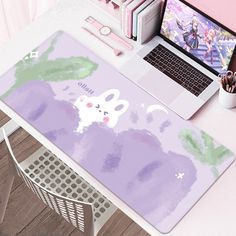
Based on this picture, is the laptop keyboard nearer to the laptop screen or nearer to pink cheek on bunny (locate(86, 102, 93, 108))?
the laptop screen

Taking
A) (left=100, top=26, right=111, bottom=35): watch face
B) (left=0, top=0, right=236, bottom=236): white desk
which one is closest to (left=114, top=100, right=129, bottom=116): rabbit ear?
(left=0, top=0, right=236, bottom=236): white desk

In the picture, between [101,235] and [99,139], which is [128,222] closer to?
[101,235]

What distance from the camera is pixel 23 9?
245 cm

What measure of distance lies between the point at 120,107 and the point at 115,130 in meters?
0.09

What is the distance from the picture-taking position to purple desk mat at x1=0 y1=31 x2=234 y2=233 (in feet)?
5.61

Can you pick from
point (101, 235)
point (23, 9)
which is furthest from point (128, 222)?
point (23, 9)

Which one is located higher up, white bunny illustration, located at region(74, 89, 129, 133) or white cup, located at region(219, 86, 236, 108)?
white cup, located at region(219, 86, 236, 108)

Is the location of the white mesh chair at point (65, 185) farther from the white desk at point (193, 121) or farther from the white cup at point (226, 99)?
the white cup at point (226, 99)

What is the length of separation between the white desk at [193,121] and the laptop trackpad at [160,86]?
0.11m

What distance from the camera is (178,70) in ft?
6.35

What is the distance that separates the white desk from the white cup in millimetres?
24

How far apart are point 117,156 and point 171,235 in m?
0.32

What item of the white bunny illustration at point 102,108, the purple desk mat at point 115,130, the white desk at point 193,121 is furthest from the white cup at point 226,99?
the white bunny illustration at point 102,108

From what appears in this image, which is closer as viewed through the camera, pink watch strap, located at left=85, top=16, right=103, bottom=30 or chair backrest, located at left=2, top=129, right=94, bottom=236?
chair backrest, located at left=2, top=129, right=94, bottom=236
